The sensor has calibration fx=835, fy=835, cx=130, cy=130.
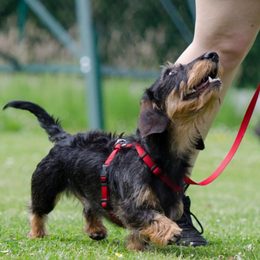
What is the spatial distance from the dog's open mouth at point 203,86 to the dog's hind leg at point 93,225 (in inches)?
47.8

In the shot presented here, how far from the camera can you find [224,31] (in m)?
5.34

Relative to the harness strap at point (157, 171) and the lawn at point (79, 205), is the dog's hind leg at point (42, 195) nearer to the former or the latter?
the lawn at point (79, 205)

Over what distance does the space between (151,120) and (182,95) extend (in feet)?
0.76

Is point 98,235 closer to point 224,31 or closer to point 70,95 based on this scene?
point 224,31

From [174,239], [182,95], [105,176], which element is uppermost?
[182,95]

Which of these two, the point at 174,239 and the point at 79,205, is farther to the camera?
the point at 79,205

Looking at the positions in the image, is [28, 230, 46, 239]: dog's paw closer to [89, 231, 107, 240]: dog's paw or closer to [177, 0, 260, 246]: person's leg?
[89, 231, 107, 240]: dog's paw

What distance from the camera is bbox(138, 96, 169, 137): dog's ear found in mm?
4840

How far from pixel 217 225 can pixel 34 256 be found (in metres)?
2.40

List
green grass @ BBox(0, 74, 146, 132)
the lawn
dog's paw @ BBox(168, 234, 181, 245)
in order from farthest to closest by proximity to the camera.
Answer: green grass @ BBox(0, 74, 146, 132)
the lawn
dog's paw @ BBox(168, 234, 181, 245)

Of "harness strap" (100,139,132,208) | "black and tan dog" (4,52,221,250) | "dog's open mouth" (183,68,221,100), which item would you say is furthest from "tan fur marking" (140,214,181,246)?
"dog's open mouth" (183,68,221,100)

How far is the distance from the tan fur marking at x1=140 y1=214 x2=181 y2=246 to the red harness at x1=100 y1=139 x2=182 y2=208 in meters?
0.22

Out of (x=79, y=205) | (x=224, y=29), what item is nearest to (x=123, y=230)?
(x=79, y=205)

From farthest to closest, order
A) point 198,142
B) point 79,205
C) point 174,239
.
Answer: point 79,205 → point 198,142 → point 174,239
